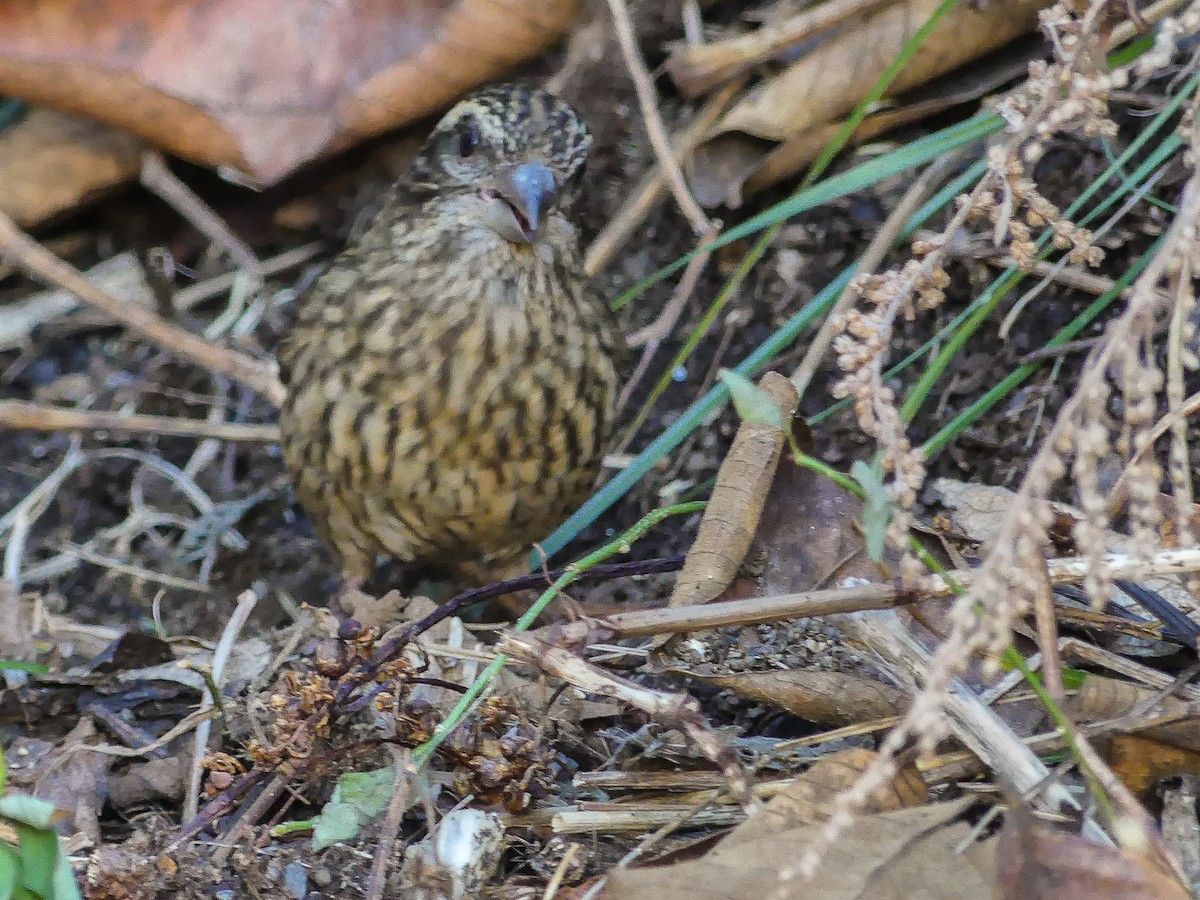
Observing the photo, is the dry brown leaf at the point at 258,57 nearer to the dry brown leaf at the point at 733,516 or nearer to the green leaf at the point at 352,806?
the dry brown leaf at the point at 733,516

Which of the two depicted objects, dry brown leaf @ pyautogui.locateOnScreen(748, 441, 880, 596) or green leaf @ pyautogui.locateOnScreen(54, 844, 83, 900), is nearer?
green leaf @ pyautogui.locateOnScreen(54, 844, 83, 900)

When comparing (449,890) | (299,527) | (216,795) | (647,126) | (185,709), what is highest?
(647,126)

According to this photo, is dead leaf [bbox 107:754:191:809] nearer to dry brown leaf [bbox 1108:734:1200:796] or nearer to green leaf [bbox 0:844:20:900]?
green leaf [bbox 0:844:20:900]

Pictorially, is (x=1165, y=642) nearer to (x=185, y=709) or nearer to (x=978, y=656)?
(x=978, y=656)

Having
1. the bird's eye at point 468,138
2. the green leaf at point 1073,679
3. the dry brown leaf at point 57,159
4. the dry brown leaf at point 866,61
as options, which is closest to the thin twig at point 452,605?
the green leaf at point 1073,679

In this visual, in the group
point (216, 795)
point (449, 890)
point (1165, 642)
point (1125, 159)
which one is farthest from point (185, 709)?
point (1125, 159)

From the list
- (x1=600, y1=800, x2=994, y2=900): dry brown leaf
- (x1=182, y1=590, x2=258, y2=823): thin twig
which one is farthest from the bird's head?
(x1=600, y1=800, x2=994, y2=900): dry brown leaf
